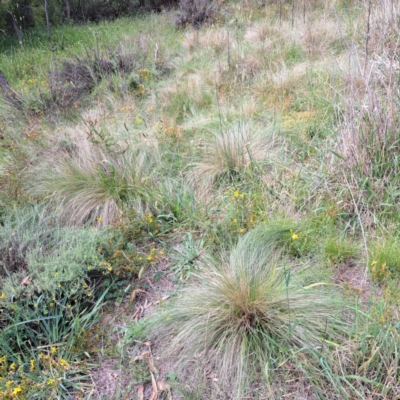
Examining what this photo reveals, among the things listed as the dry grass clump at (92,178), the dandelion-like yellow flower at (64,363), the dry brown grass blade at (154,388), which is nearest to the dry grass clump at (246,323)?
the dry brown grass blade at (154,388)

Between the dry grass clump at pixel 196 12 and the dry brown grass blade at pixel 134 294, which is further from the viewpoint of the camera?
the dry grass clump at pixel 196 12

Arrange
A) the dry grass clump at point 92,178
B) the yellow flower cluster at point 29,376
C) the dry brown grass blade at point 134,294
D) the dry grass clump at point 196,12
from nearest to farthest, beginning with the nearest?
the yellow flower cluster at point 29,376
the dry brown grass blade at point 134,294
the dry grass clump at point 92,178
the dry grass clump at point 196,12

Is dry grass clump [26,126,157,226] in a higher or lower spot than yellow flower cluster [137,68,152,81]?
lower

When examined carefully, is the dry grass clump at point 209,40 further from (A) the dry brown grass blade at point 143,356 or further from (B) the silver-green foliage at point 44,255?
(A) the dry brown grass blade at point 143,356

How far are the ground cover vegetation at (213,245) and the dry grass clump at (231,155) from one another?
0.06 ft

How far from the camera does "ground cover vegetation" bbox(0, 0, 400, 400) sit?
5.37 feet

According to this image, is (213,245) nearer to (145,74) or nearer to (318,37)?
(145,74)

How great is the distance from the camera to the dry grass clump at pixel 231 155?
2.97 metres

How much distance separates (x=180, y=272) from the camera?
2.28 metres

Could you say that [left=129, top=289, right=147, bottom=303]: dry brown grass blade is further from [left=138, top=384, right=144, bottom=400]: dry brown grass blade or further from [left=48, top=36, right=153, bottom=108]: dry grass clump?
[left=48, top=36, right=153, bottom=108]: dry grass clump

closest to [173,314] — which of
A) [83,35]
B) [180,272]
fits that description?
[180,272]

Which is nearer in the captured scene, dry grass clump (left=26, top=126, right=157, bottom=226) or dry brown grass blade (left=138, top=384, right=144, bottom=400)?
dry brown grass blade (left=138, top=384, right=144, bottom=400)

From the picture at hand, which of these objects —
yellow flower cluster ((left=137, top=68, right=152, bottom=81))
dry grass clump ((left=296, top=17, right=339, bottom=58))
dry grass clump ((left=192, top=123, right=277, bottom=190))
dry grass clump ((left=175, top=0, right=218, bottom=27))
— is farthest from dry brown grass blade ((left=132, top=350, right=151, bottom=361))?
dry grass clump ((left=175, top=0, right=218, bottom=27))

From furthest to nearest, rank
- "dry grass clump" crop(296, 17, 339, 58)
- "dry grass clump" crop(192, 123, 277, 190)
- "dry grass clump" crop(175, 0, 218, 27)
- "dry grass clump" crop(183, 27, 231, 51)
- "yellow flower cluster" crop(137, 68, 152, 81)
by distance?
1. "dry grass clump" crop(175, 0, 218, 27)
2. "dry grass clump" crop(183, 27, 231, 51)
3. "yellow flower cluster" crop(137, 68, 152, 81)
4. "dry grass clump" crop(296, 17, 339, 58)
5. "dry grass clump" crop(192, 123, 277, 190)
